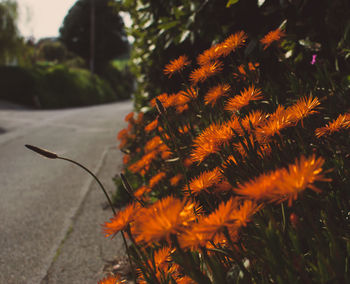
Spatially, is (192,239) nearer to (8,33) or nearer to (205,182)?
(205,182)

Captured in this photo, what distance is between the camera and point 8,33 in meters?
Answer: 23.9

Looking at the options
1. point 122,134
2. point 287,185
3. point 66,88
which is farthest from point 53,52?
point 287,185

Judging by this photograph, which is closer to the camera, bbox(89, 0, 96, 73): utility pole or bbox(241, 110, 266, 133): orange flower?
bbox(241, 110, 266, 133): orange flower

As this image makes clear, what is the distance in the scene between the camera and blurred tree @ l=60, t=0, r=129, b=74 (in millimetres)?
33094

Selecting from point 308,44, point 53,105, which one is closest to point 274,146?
point 308,44

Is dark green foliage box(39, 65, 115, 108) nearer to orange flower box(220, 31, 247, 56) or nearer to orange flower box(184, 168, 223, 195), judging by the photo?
orange flower box(220, 31, 247, 56)

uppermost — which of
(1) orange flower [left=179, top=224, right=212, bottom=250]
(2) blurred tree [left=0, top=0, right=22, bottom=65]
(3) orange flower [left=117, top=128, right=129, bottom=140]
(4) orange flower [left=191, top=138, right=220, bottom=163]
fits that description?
(2) blurred tree [left=0, top=0, right=22, bottom=65]

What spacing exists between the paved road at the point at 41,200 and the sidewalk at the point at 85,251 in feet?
0.05

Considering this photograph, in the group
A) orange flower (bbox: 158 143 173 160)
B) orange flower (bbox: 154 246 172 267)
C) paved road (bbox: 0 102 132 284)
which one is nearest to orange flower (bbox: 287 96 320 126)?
orange flower (bbox: 154 246 172 267)

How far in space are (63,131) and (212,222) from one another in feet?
30.6

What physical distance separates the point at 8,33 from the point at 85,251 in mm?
25412

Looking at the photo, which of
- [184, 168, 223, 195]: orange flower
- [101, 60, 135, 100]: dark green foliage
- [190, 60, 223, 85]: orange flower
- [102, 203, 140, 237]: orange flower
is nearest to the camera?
[102, 203, 140, 237]: orange flower

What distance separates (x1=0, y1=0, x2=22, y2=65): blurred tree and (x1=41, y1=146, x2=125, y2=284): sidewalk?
947 inches

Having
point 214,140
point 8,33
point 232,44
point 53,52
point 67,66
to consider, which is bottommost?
point 214,140
